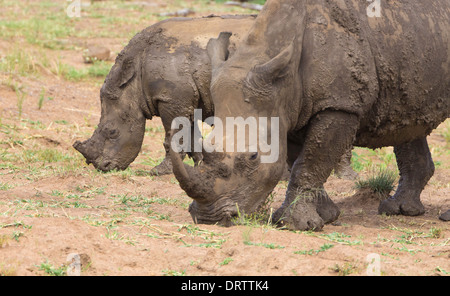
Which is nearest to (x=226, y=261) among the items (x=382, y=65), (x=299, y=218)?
(x=299, y=218)

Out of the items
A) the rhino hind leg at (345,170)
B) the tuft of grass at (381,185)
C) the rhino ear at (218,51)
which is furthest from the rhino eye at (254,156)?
the rhino hind leg at (345,170)

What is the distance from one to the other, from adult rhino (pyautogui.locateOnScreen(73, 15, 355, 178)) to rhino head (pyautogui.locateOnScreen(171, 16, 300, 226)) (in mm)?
2203

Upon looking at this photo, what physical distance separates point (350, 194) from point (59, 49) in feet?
27.6

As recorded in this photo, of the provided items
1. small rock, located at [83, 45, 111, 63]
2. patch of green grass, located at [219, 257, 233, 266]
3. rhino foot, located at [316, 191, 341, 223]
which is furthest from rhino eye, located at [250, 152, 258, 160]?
small rock, located at [83, 45, 111, 63]

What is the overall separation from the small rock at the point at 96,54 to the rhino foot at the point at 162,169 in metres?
5.73

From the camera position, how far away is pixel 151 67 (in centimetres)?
761

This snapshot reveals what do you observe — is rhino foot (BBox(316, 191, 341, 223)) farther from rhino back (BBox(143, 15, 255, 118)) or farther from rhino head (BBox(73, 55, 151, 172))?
rhino head (BBox(73, 55, 151, 172))

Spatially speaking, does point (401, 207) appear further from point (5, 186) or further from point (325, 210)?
point (5, 186)

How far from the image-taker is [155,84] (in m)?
7.62

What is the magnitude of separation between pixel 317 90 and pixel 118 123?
133 inches

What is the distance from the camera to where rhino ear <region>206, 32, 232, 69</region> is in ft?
17.2

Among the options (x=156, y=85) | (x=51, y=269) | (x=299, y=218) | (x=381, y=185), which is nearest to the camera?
(x=51, y=269)

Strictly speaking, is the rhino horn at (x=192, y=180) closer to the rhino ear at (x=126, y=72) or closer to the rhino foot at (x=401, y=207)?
the rhino foot at (x=401, y=207)

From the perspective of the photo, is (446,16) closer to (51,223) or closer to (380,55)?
(380,55)
